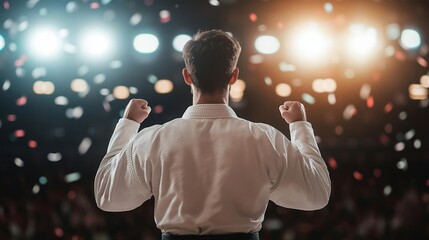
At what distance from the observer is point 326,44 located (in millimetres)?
3158

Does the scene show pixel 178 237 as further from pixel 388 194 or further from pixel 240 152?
pixel 388 194

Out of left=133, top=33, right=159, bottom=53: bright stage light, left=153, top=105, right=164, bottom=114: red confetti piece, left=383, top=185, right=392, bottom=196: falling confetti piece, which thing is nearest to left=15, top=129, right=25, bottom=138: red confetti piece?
left=153, top=105, right=164, bottom=114: red confetti piece

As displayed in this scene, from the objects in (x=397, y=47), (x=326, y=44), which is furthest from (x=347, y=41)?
(x=397, y=47)

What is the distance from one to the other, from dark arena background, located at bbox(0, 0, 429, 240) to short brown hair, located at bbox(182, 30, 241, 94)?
2251 mm

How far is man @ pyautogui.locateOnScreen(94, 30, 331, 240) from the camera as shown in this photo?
→ 2.81 feet

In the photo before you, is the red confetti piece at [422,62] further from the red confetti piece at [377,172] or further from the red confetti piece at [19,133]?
the red confetti piece at [19,133]

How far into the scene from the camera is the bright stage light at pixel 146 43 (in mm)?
3232

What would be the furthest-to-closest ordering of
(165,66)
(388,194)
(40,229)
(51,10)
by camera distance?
(388,194) < (40,229) < (165,66) < (51,10)

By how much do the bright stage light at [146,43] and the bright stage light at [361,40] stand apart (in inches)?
40.7

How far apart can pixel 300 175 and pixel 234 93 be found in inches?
106

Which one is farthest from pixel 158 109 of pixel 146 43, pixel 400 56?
pixel 400 56

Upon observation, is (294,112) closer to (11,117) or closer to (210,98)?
(210,98)

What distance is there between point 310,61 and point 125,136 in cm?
235

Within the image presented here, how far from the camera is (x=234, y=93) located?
355 centimetres
